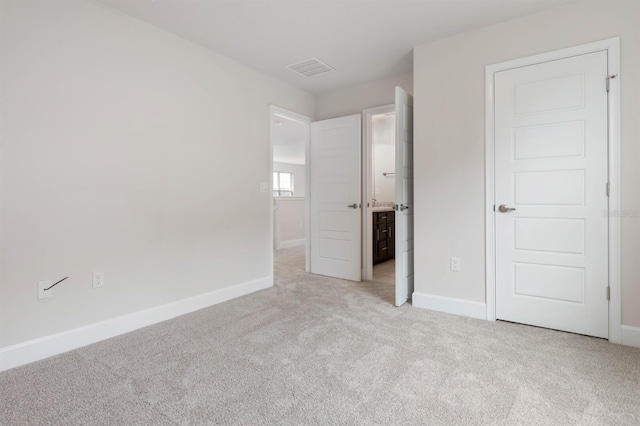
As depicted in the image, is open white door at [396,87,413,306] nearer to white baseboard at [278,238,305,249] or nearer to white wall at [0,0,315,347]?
white wall at [0,0,315,347]

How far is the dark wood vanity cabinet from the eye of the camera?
4.76 meters

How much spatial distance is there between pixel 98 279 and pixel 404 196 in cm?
266

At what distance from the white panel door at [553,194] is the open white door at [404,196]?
79 centimetres

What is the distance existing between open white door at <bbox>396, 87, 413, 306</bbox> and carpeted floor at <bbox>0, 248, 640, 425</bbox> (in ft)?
1.65

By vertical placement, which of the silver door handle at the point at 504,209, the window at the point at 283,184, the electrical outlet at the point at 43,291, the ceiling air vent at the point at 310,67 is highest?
the ceiling air vent at the point at 310,67

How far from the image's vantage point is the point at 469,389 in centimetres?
165

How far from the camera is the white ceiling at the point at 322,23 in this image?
232 centimetres

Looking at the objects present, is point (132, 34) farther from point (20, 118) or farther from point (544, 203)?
point (544, 203)

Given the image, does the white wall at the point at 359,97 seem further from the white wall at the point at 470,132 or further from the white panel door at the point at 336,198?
the white wall at the point at 470,132

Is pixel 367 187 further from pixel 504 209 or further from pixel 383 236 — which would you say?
pixel 504 209

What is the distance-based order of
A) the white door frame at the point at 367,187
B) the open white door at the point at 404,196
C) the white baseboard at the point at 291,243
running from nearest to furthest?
1. the open white door at the point at 404,196
2. the white door frame at the point at 367,187
3. the white baseboard at the point at 291,243

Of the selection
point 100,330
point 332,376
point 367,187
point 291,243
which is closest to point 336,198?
point 367,187

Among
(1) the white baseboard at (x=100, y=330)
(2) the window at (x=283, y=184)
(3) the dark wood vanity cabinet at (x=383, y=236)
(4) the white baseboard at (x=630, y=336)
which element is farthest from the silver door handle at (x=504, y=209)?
(2) the window at (x=283, y=184)

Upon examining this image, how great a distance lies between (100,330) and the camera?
2.30 metres
